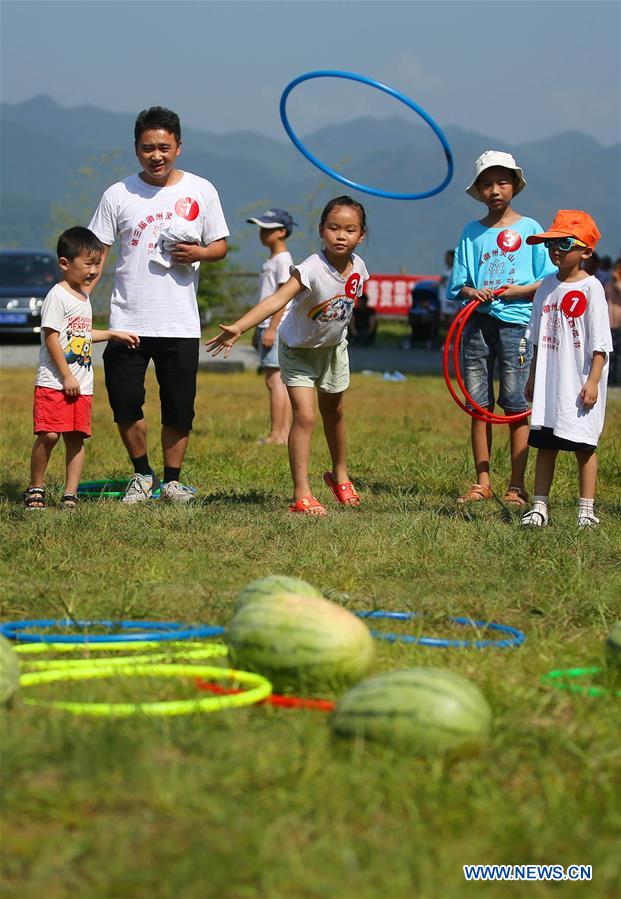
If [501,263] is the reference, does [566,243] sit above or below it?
above

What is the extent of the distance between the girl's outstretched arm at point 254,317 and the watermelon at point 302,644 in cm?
259

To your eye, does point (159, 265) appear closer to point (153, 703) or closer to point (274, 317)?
point (274, 317)

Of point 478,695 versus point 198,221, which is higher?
point 198,221

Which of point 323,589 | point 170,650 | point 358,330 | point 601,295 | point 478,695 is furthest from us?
point 358,330

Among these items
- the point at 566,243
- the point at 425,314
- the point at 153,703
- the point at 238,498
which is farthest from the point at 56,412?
the point at 425,314

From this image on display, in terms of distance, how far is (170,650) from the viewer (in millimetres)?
3928

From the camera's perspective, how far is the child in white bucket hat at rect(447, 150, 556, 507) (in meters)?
7.22

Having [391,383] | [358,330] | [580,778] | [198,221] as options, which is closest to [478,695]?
[580,778]

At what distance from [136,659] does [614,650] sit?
151 centimetres

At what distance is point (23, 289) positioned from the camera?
22.9 metres

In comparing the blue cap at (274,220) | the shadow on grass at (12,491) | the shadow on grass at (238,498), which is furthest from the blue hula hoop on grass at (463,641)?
the blue cap at (274,220)

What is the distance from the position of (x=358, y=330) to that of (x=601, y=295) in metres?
20.3

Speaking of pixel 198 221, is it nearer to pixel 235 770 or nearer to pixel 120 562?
pixel 120 562

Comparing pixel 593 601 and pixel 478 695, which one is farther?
pixel 593 601
